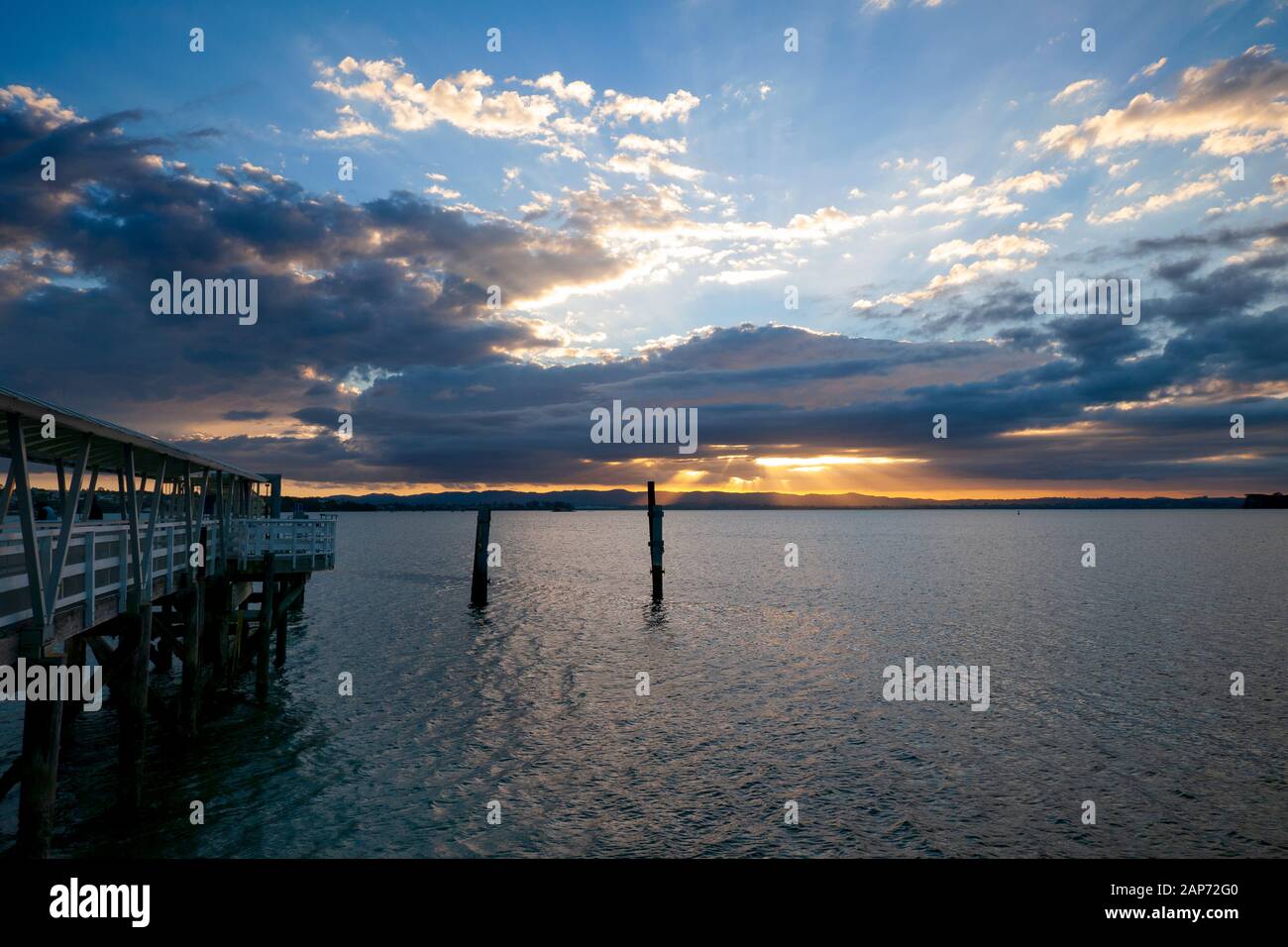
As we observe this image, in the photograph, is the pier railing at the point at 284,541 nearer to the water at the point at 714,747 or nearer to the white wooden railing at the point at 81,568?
the water at the point at 714,747

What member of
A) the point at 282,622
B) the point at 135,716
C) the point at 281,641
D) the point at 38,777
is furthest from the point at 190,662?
the point at 281,641

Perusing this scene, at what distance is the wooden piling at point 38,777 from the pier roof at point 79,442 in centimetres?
332

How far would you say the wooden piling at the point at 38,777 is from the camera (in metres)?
9.70

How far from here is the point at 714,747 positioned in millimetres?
17906

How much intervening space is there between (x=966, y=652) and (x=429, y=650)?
73.1 ft

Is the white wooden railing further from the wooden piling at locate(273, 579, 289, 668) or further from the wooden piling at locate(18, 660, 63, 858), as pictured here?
the wooden piling at locate(273, 579, 289, 668)

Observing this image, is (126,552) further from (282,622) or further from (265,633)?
(282,622)

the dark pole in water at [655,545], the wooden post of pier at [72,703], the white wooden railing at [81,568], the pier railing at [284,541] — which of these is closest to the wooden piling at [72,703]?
the wooden post of pier at [72,703]

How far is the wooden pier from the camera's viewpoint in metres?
9.73

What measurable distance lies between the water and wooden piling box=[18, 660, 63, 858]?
8.82ft
